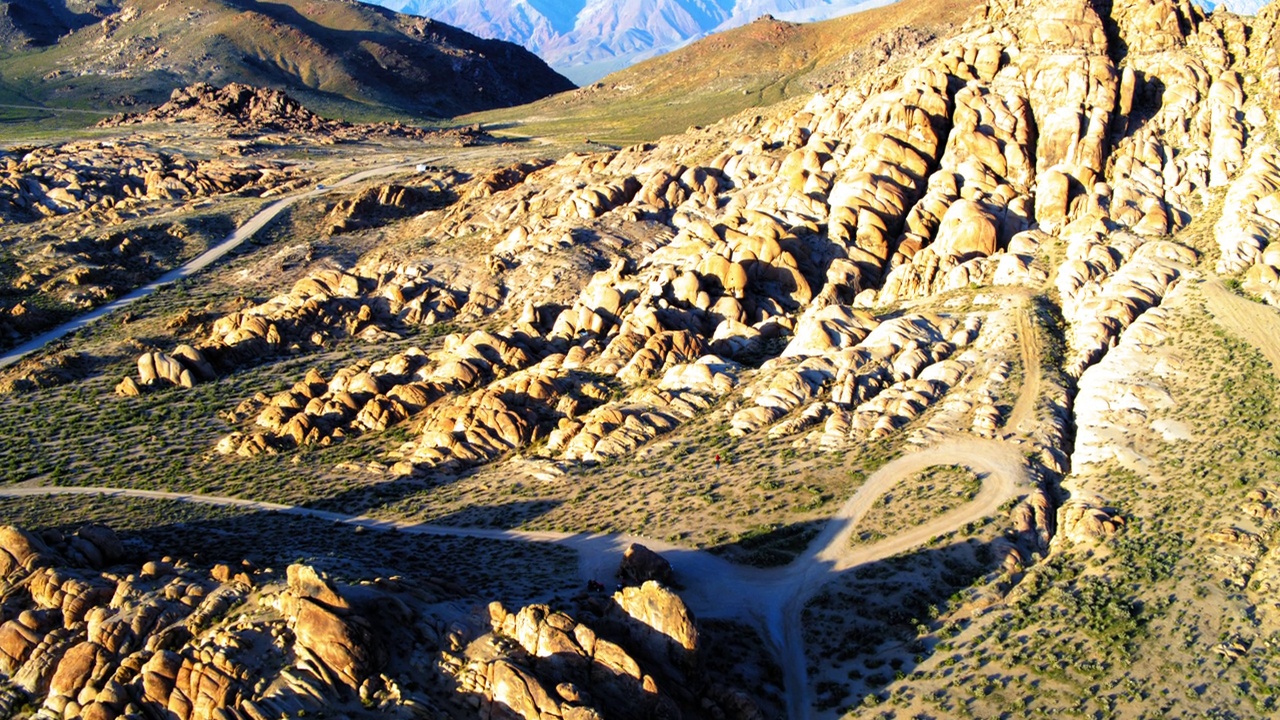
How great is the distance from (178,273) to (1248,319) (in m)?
81.1

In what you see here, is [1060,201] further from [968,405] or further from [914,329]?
[968,405]

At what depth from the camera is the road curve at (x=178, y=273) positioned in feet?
215

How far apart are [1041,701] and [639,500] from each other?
19583mm

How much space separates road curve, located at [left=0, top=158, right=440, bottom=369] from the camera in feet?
215

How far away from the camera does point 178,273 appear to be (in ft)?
265

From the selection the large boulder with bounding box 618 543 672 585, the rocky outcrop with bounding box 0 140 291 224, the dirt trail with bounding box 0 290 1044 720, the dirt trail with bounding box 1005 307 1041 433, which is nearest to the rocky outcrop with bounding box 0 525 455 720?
the large boulder with bounding box 618 543 672 585

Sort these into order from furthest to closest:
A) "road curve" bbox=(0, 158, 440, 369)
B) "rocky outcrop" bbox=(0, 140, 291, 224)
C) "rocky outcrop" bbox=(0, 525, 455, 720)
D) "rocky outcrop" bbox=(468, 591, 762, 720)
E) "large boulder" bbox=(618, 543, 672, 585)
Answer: "rocky outcrop" bbox=(0, 140, 291, 224) → "road curve" bbox=(0, 158, 440, 369) → "large boulder" bbox=(618, 543, 672, 585) → "rocky outcrop" bbox=(468, 591, 762, 720) → "rocky outcrop" bbox=(0, 525, 455, 720)

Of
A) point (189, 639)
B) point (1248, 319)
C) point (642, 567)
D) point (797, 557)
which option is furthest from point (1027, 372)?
point (189, 639)

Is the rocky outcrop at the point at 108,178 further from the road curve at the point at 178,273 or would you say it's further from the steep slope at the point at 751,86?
the steep slope at the point at 751,86

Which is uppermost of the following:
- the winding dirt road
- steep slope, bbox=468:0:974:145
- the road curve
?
steep slope, bbox=468:0:974:145

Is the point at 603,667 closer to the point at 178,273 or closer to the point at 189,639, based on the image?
the point at 189,639

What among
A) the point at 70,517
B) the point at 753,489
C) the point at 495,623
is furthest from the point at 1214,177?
the point at 70,517

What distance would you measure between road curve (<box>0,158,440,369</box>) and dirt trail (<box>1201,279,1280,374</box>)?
249 ft

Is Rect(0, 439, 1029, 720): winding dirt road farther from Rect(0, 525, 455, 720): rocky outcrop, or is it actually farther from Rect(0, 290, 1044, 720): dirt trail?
Rect(0, 525, 455, 720): rocky outcrop
